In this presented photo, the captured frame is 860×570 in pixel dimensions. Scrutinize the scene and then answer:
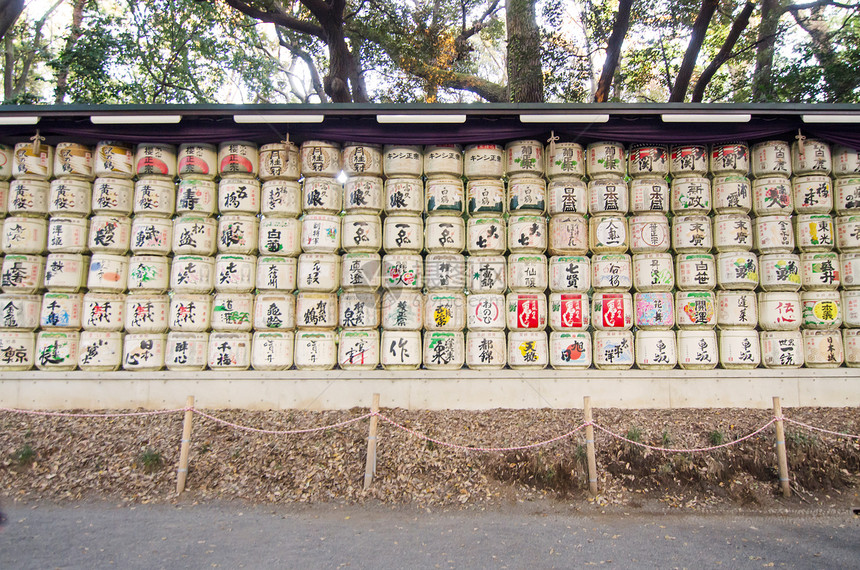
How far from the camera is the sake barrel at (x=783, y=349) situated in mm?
6527

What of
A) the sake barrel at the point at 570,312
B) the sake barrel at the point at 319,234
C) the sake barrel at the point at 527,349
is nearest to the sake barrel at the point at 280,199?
the sake barrel at the point at 319,234

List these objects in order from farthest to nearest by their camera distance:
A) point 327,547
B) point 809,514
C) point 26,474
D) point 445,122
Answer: point 445,122, point 26,474, point 809,514, point 327,547

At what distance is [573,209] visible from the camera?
6648 millimetres

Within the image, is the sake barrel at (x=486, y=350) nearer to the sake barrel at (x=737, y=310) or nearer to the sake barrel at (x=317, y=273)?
the sake barrel at (x=317, y=273)

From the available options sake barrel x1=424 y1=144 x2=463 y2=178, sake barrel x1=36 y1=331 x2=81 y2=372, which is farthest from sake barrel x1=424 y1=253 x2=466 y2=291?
sake barrel x1=36 y1=331 x2=81 y2=372

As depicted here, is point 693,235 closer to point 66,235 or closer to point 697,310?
point 697,310

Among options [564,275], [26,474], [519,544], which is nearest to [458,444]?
[519,544]

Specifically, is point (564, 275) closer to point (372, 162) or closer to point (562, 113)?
point (562, 113)

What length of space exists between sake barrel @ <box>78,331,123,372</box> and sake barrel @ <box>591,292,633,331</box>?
19.7ft

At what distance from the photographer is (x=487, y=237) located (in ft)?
21.8

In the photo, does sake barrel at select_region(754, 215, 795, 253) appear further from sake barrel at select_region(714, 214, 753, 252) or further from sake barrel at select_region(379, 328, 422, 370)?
sake barrel at select_region(379, 328, 422, 370)

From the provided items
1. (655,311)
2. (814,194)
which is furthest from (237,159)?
(814,194)

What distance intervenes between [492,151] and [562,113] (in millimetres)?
961

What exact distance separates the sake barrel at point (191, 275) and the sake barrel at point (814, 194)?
296 inches
